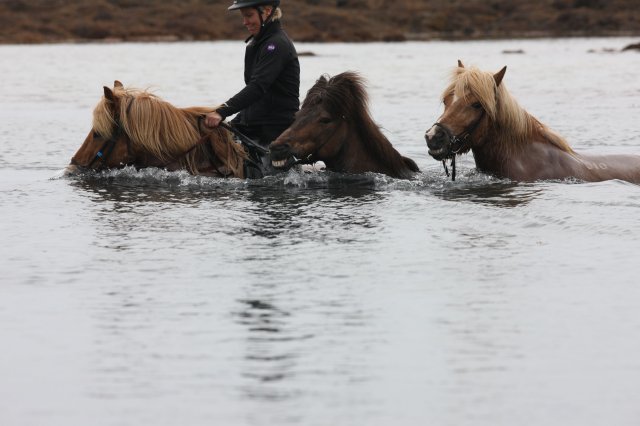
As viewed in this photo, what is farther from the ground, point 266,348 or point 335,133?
point 335,133

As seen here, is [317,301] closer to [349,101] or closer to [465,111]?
[465,111]

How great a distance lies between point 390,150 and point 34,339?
5691mm

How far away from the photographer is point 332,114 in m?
10.6

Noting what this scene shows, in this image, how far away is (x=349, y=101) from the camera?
10609mm

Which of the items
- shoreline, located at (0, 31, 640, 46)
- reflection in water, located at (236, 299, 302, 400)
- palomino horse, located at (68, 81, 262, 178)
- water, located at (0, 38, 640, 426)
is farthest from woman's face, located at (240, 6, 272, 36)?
shoreline, located at (0, 31, 640, 46)

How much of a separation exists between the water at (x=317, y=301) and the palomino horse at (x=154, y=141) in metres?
0.18

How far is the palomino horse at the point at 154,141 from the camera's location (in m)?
10.9

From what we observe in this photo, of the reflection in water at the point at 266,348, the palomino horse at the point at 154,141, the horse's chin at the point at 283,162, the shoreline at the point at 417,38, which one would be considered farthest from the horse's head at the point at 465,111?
the shoreline at the point at 417,38

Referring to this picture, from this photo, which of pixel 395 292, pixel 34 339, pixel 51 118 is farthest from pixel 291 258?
pixel 51 118

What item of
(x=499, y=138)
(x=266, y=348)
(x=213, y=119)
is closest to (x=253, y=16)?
(x=213, y=119)

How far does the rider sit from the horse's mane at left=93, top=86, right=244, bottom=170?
1.17 feet

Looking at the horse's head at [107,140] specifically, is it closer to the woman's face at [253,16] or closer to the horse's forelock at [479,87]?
the woman's face at [253,16]

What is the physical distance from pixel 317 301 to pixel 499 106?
4196 mm

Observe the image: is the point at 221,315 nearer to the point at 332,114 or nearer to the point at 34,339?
the point at 34,339
